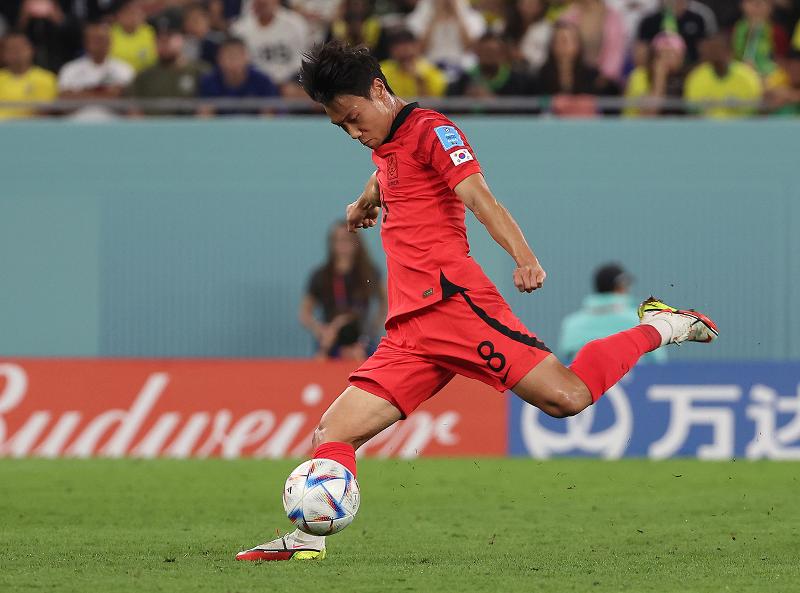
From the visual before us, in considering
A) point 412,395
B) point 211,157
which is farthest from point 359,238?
point 412,395

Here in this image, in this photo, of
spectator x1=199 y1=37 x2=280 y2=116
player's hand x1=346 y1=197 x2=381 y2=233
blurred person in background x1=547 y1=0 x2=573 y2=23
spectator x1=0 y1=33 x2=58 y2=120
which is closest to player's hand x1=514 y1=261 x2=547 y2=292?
player's hand x1=346 y1=197 x2=381 y2=233

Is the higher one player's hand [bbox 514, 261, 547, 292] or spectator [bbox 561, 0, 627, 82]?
player's hand [bbox 514, 261, 547, 292]

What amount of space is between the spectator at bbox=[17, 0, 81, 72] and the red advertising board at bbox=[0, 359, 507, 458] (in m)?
4.36

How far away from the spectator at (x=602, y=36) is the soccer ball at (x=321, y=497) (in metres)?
9.75

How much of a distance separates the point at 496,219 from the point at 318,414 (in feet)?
22.5

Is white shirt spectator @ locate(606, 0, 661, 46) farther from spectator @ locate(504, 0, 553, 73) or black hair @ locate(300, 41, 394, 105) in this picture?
black hair @ locate(300, 41, 394, 105)

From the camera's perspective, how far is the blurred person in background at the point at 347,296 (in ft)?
47.2

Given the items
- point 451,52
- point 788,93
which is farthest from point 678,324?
point 451,52

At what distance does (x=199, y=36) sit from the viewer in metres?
16.3

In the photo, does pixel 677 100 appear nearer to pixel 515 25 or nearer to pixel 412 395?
pixel 515 25

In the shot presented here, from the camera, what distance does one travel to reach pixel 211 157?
15680mm

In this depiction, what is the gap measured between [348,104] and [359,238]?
8365 millimetres

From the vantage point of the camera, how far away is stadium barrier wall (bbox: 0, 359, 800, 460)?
12805 mm

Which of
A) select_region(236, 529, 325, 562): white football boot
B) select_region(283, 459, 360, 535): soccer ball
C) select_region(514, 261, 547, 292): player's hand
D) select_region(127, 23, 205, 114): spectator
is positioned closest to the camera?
select_region(514, 261, 547, 292): player's hand
